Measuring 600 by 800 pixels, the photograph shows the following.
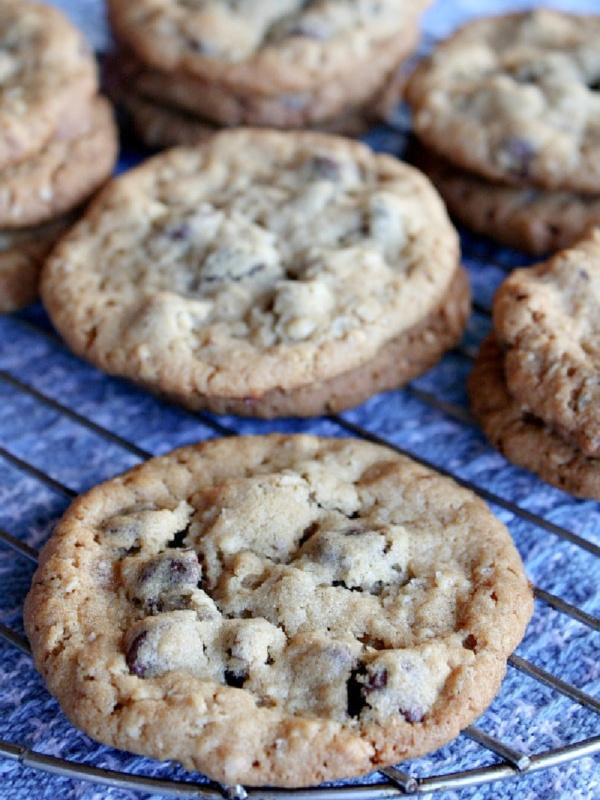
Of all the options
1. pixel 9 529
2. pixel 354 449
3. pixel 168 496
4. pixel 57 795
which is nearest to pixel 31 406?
pixel 9 529

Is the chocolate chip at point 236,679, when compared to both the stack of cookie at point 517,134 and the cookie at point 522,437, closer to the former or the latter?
the cookie at point 522,437

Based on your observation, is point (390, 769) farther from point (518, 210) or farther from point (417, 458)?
point (518, 210)

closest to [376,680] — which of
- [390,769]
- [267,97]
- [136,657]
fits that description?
[390,769]

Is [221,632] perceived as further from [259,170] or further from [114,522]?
[259,170]

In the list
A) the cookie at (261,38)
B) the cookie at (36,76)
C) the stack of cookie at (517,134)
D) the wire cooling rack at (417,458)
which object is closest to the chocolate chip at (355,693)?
the wire cooling rack at (417,458)

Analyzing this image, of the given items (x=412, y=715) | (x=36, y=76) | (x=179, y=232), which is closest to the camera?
(x=412, y=715)

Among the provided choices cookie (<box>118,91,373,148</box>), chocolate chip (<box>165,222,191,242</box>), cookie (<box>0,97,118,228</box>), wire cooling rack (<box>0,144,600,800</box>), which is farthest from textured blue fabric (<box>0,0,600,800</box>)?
cookie (<box>118,91,373,148</box>)
